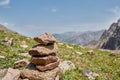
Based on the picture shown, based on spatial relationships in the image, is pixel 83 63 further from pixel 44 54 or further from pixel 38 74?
pixel 38 74

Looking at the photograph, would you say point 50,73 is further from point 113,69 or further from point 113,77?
point 113,69

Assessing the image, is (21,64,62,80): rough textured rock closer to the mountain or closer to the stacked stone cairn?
the stacked stone cairn

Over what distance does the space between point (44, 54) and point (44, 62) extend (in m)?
0.60

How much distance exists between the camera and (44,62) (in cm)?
2305

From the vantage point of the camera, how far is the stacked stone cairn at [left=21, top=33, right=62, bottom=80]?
74.6 ft

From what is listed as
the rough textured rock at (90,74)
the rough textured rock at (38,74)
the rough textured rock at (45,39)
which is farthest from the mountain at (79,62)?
the rough textured rock at (45,39)

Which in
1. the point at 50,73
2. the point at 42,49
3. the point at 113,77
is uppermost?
the point at 42,49

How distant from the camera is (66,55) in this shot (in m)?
40.0

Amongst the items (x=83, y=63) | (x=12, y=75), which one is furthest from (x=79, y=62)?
(x=12, y=75)

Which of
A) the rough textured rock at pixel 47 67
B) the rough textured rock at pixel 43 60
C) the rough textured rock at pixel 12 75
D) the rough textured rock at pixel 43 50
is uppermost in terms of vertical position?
the rough textured rock at pixel 43 50

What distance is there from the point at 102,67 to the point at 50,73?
557 inches

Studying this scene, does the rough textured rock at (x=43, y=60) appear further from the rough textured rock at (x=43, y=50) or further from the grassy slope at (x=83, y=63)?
the grassy slope at (x=83, y=63)

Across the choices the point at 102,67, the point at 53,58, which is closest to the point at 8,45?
the point at 102,67

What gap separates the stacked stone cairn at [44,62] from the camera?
2273cm
